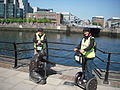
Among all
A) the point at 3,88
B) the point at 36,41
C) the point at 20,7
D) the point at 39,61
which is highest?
the point at 20,7

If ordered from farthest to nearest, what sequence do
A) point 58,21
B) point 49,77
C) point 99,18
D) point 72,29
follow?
point 99,18, point 58,21, point 72,29, point 49,77

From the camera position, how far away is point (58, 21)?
11356 cm

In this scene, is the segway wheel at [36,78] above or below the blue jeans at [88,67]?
below

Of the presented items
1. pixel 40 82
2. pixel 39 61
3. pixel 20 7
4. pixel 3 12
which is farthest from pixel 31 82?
pixel 20 7

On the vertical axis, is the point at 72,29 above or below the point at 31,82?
above

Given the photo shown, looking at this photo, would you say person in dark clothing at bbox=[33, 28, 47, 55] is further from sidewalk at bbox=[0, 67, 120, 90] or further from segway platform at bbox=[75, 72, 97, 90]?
segway platform at bbox=[75, 72, 97, 90]

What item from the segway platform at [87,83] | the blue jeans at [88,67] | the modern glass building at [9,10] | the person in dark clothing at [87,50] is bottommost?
the segway platform at [87,83]

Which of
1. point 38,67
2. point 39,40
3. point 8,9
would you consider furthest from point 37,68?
point 8,9

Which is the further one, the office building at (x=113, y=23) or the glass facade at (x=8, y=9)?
the office building at (x=113, y=23)

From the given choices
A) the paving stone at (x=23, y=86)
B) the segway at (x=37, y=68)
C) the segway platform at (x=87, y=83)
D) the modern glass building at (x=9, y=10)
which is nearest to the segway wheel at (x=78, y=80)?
the segway platform at (x=87, y=83)

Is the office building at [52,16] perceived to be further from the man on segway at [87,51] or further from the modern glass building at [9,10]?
the man on segway at [87,51]

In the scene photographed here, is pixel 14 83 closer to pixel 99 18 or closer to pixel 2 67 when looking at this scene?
pixel 2 67

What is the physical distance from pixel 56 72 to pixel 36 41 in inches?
61.6

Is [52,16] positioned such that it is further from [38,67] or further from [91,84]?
[91,84]
